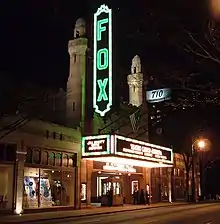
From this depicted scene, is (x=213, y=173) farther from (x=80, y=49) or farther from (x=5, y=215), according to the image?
(x=5, y=215)

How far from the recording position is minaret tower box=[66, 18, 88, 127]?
1572 inches

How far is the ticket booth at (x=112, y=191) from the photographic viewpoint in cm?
3984

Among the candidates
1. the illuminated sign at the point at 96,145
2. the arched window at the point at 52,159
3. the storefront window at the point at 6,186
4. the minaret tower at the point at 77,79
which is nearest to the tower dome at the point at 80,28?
the minaret tower at the point at 77,79

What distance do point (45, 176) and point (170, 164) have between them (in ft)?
57.9

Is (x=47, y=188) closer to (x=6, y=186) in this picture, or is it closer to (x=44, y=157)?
(x=44, y=157)

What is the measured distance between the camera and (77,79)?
1597 inches

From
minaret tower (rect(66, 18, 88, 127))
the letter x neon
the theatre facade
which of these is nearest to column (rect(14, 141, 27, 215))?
the theatre facade

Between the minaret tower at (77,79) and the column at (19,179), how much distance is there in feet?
31.3

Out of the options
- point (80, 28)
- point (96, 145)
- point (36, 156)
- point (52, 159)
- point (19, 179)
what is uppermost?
point (80, 28)

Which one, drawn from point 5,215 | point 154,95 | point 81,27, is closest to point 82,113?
point 81,27

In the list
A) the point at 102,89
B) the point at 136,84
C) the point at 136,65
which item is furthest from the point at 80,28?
the point at 136,84

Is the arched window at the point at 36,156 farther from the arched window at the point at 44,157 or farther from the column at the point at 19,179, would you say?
the column at the point at 19,179

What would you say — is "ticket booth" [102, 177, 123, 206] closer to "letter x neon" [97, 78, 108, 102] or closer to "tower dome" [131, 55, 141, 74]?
"letter x neon" [97, 78, 108, 102]

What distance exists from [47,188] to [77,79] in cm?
1128
